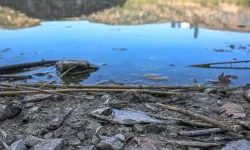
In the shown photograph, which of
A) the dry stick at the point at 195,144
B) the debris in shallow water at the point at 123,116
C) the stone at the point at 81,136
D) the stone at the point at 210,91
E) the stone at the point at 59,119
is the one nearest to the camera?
the dry stick at the point at 195,144

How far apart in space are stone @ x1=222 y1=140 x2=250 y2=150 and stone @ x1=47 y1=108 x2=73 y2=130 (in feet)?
7.52

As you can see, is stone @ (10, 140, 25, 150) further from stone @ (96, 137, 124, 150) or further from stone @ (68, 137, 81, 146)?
stone @ (96, 137, 124, 150)

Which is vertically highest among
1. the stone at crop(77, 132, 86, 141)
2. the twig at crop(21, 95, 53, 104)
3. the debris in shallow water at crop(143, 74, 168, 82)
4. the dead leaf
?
the twig at crop(21, 95, 53, 104)

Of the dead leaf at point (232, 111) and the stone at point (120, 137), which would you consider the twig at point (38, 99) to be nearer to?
the stone at point (120, 137)

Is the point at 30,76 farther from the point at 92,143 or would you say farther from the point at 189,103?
the point at 92,143

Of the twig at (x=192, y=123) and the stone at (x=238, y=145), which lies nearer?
the stone at (x=238, y=145)

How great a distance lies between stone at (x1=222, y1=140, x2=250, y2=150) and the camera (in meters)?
4.02

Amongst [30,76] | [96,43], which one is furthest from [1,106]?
[96,43]

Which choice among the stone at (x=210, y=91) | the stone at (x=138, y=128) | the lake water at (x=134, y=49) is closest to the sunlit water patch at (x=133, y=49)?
the lake water at (x=134, y=49)

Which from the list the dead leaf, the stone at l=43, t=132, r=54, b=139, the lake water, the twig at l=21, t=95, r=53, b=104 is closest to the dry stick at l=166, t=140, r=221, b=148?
the dead leaf

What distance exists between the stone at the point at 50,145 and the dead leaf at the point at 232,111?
9.11 feet

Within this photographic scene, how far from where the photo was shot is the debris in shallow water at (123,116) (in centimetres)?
481

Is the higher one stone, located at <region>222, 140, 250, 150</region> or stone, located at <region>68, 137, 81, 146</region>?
stone, located at <region>68, 137, 81, 146</region>

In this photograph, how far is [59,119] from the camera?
16.0 feet
